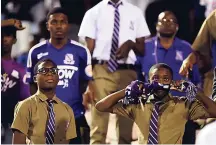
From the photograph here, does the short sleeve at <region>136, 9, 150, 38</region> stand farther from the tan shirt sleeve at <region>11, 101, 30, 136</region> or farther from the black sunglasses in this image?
the tan shirt sleeve at <region>11, 101, 30, 136</region>

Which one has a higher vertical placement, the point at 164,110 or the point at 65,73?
the point at 65,73

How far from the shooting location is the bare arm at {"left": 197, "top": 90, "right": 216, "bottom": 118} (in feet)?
19.3

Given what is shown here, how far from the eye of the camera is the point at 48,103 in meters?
6.02

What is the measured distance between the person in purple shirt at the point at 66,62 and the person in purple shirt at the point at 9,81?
0.35 meters

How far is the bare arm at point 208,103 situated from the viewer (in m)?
5.87

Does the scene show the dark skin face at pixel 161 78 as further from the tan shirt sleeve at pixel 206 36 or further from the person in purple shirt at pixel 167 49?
the person in purple shirt at pixel 167 49

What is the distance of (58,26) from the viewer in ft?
22.6

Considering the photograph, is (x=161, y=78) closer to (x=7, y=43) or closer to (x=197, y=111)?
(x=197, y=111)

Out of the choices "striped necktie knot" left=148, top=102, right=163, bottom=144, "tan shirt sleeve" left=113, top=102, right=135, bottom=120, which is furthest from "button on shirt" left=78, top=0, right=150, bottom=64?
"striped necktie knot" left=148, top=102, right=163, bottom=144

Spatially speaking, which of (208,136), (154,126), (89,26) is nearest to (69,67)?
(89,26)

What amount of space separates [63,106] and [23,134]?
438 millimetres

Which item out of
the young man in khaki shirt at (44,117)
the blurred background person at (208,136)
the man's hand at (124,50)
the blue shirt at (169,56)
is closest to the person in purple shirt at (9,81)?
the man's hand at (124,50)

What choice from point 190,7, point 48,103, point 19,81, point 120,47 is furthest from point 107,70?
point 190,7

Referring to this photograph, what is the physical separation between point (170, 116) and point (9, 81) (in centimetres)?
190
